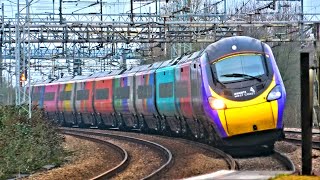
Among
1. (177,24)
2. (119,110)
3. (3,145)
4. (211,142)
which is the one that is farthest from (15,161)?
(177,24)

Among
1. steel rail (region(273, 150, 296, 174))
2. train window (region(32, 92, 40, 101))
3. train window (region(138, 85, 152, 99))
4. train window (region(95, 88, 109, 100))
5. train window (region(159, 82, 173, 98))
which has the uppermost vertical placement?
train window (region(159, 82, 173, 98))

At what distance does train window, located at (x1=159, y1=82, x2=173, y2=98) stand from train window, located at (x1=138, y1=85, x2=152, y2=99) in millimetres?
2147

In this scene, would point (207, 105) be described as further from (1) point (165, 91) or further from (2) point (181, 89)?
(1) point (165, 91)

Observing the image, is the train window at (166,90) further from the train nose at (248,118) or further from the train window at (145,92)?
the train nose at (248,118)

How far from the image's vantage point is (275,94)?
1931cm

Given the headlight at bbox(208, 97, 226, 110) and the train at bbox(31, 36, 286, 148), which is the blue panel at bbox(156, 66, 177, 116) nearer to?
the train at bbox(31, 36, 286, 148)

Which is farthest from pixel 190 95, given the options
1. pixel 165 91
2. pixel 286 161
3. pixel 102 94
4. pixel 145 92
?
pixel 102 94

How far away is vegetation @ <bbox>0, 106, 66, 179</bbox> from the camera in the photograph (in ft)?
64.1

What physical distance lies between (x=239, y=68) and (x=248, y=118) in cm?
145

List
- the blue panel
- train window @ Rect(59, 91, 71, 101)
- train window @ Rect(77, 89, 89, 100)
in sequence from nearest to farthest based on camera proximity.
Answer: the blue panel → train window @ Rect(77, 89, 89, 100) → train window @ Rect(59, 91, 71, 101)

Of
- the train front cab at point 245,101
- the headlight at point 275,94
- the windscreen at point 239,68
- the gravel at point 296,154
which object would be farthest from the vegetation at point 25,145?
the gravel at point 296,154

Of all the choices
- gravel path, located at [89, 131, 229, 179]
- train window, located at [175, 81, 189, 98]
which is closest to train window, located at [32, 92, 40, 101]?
train window, located at [175, 81, 189, 98]

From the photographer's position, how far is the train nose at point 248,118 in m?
19.0

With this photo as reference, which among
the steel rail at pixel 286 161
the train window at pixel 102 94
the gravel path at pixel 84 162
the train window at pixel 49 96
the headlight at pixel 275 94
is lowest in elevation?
the train window at pixel 49 96
